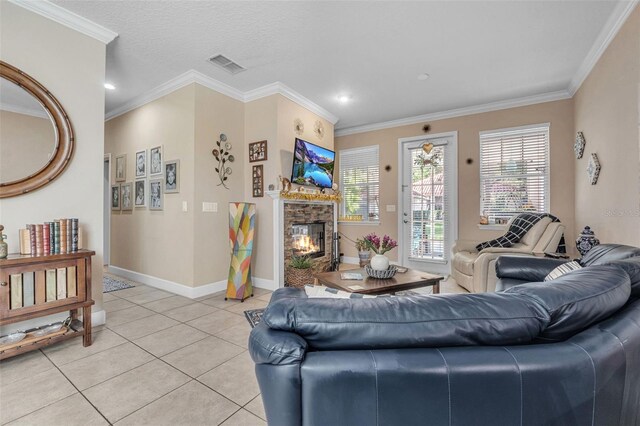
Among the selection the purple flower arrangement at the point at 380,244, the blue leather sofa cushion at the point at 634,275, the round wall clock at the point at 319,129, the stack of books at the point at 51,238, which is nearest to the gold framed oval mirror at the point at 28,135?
the stack of books at the point at 51,238

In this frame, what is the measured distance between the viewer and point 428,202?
16.4 feet

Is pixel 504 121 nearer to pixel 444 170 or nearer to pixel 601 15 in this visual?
pixel 444 170

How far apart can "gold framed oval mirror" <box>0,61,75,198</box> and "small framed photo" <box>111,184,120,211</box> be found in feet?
7.51

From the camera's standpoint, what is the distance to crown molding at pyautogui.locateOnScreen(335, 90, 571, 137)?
4.07 meters

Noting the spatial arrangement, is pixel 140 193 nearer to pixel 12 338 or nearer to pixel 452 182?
pixel 12 338

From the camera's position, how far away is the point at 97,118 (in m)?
2.62

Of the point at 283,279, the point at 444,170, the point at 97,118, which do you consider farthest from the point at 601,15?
the point at 97,118

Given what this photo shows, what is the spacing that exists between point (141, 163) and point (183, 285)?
75.8 inches

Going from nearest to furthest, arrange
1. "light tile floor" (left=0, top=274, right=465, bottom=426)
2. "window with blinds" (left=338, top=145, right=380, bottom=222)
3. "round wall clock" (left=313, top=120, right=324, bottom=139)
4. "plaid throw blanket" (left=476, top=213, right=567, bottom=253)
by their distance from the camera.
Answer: "light tile floor" (left=0, top=274, right=465, bottom=426)
"plaid throw blanket" (left=476, top=213, right=567, bottom=253)
"round wall clock" (left=313, top=120, right=324, bottom=139)
"window with blinds" (left=338, top=145, right=380, bottom=222)

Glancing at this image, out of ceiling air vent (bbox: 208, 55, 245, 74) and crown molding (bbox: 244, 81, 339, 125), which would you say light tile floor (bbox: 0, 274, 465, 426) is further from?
crown molding (bbox: 244, 81, 339, 125)

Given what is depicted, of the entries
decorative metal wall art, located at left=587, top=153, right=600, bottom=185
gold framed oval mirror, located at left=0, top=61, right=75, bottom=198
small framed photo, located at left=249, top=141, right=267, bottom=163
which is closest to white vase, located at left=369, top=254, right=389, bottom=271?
small framed photo, located at left=249, top=141, right=267, bottom=163

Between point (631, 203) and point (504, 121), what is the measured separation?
2481mm

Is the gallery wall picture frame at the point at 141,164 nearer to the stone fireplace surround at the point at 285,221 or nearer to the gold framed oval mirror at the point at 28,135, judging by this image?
the gold framed oval mirror at the point at 28,135

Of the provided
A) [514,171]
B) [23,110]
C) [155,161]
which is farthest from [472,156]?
[23,110]
